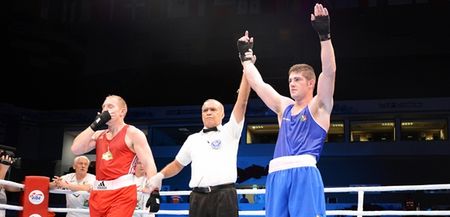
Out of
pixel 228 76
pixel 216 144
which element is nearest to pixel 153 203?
pixel 216 144

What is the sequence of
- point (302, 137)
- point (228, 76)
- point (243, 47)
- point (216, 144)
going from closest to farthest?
point (302, 137)
point (243, 47)
point (216, 144)
point (228, 76)

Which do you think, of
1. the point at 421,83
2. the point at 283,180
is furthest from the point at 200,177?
the point at 421,83

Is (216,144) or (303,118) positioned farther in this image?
(216,144)

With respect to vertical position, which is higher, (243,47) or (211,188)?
(243,47)

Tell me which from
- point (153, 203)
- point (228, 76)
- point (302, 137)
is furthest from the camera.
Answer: point (228, 76)

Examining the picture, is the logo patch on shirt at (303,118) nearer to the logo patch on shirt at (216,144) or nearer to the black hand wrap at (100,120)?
the logo patch on shirt at (216,144)

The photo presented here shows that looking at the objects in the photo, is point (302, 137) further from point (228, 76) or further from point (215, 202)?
point (228, 76)

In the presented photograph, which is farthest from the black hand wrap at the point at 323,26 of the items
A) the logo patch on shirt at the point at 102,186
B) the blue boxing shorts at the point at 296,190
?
the logo patch on shirt at the point at 102,186

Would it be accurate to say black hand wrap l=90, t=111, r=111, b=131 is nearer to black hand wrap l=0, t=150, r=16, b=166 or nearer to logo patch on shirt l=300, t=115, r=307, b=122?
logo patch on shirt l=300, t=115, r=307, b=122

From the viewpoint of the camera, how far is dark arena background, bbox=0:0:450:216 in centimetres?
1296

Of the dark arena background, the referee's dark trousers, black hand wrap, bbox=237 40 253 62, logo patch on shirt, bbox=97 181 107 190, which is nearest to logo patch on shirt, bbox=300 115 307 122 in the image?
black hand wrap, bbox=237 40 253 62

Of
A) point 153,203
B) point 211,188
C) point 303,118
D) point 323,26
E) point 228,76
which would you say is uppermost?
point 228,76

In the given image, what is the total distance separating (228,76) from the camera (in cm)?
1409

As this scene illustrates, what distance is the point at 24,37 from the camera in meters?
13.9
